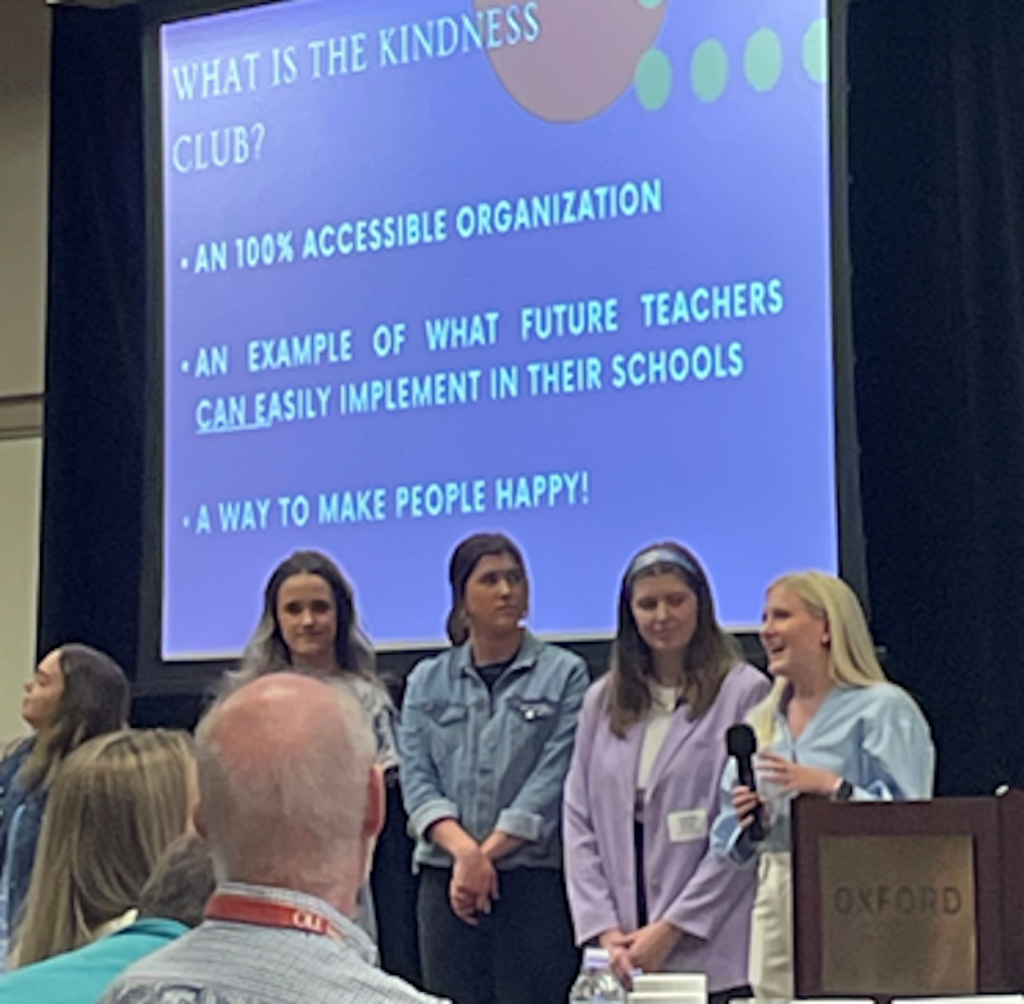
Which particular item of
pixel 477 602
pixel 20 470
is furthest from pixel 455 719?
pixel 20 470

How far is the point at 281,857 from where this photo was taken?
1.72 meters

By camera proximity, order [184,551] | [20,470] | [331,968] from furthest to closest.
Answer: [20,470] → [184,551] → [331,968]

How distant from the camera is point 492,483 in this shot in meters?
4.78

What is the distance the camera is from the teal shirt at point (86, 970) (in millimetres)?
1989

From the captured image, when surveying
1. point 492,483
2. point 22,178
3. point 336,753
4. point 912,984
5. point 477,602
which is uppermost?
point 22,178

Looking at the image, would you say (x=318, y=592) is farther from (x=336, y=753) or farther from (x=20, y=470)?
(x=336, y=753)

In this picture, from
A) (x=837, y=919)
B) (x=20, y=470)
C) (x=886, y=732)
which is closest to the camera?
(x=837, y=919)

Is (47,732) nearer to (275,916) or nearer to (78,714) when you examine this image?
(78,714)

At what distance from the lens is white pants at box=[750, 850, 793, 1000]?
3815mm

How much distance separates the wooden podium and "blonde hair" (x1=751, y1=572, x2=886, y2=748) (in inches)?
84.7

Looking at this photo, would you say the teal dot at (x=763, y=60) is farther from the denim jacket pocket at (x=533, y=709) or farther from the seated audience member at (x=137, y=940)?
the seated audience member at (x=137, y=940)

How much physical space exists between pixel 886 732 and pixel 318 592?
1.58 meters

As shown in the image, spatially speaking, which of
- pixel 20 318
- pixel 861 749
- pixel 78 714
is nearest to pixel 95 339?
pixel 20 318

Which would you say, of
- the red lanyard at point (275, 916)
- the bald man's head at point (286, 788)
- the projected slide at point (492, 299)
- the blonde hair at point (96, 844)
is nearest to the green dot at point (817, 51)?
the projected slide at point (492, 299)
